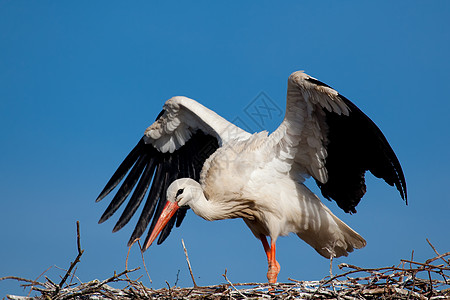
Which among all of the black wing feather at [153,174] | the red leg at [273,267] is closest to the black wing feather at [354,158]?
the red leg at [273,267]

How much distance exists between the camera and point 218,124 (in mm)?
4930

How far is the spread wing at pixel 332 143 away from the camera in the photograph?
3846 mm

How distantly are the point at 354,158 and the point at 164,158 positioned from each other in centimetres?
188

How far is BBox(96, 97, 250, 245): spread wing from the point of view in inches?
200

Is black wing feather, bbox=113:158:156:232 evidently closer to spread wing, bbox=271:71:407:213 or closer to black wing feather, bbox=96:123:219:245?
black wing feather, bbox=96:123:219:245

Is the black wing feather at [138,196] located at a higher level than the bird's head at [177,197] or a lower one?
higher

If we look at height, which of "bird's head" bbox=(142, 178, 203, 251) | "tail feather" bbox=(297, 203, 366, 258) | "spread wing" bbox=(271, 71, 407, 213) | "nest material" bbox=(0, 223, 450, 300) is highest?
"spread wing" bbox=(271, 71, 407, 213)

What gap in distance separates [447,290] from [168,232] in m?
2.67

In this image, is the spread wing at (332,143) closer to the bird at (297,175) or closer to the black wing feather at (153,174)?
the bird at (297,175)

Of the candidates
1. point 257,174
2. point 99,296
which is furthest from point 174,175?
point 99,296

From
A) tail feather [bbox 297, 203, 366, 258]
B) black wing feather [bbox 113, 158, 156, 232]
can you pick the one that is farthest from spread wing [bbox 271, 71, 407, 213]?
black wing feather [bbox 113, 158, 156, 232]

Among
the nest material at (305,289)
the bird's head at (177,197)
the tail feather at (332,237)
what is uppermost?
the bird's head at (177,197)

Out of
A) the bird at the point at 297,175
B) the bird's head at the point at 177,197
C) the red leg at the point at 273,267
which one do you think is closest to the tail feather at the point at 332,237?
the bird at the point at 297,175

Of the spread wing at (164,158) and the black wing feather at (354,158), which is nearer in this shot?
the black wing feather at (354,158)
